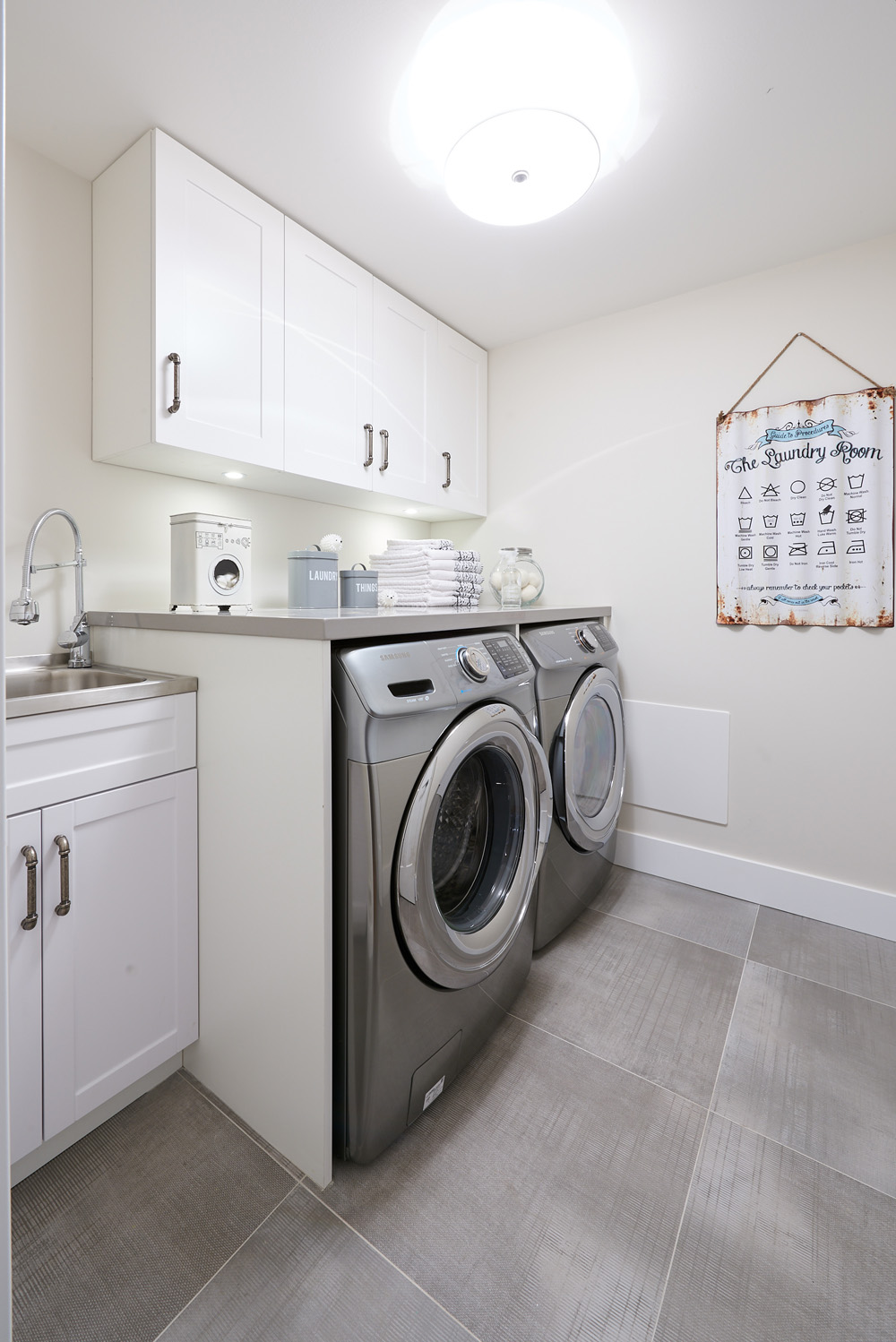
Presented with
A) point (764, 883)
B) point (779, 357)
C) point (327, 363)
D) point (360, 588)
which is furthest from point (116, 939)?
point (779, 357)

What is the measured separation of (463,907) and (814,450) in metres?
1.96

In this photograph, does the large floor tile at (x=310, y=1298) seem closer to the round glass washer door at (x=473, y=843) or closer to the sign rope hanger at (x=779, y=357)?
the round glass washer door at (x=473, y=843)

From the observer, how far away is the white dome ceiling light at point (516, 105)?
1.37 metres

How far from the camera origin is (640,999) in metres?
1.85

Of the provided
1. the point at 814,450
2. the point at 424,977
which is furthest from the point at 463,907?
the point at 814,450

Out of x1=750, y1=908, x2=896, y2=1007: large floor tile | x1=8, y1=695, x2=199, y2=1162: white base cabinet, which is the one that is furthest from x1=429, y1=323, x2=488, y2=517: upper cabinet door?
x1=750, y1=908, x2=896, y2=1007: large floor tile

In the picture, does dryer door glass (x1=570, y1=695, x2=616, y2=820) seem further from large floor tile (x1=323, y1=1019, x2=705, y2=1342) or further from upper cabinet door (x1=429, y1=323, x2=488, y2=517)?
upper cabinet door (x1=429, y1=323, x2=488, y2=517)

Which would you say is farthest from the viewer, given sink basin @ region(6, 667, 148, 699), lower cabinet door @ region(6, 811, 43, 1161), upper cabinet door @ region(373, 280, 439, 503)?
upper cabinet door @ region(373, 280, 439, 503)

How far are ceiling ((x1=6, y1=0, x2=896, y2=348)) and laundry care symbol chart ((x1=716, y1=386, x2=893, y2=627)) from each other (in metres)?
0.58

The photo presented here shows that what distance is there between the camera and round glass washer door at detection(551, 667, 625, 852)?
6.52ft

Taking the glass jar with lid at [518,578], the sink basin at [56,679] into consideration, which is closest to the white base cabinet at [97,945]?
the sink basin at [56,679]

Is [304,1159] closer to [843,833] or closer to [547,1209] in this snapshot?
[547,1209]

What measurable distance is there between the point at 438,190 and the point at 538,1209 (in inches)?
99.2

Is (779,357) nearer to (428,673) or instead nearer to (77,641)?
(428,673)
